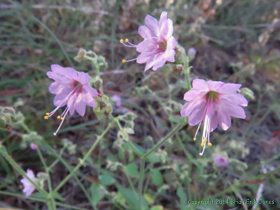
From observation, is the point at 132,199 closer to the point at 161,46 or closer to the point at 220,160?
the point at 220,160

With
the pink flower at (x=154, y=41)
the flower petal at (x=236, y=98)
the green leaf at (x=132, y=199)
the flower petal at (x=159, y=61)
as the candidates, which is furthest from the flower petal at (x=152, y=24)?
the green leaf at (x=132, y=199)

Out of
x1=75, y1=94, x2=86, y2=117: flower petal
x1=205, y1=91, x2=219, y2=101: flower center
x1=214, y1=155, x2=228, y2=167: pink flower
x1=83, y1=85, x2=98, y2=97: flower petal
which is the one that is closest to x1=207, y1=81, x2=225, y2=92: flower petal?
x1=205, y1=91, x2=219, y2=101: flower center

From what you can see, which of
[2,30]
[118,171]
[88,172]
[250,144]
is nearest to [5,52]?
[2,30]

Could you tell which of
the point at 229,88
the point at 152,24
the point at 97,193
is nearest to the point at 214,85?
the point at 229,88

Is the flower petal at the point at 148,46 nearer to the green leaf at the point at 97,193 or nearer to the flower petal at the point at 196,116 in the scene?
the flower petal at the point at 196,116

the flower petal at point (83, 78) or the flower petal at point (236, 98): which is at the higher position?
the flower petal at point (83, 78)
